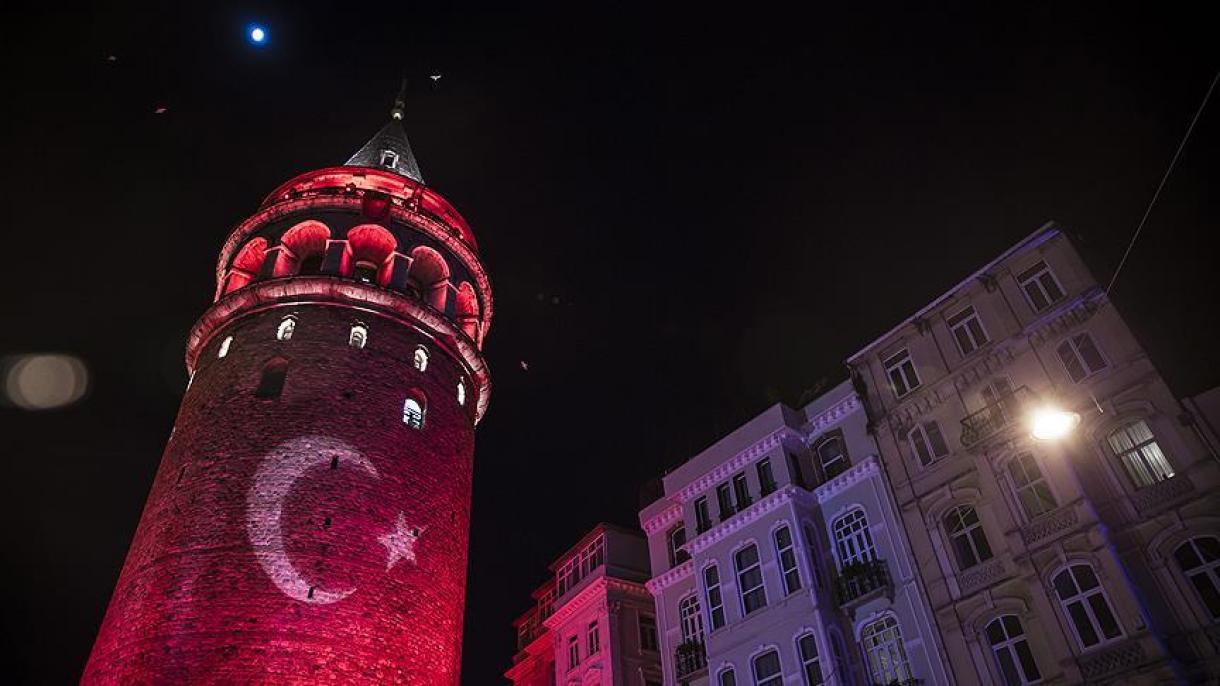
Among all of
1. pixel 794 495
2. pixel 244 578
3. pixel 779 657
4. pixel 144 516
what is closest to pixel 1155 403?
pixel 794 495

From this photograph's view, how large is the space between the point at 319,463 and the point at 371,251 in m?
10.1

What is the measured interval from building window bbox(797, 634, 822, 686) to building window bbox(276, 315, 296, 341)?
20.2 metres

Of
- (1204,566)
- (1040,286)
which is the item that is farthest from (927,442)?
(1204,566)

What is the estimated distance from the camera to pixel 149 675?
1970 cm

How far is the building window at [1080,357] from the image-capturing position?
23703 mm

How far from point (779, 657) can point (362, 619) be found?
45.7 ft

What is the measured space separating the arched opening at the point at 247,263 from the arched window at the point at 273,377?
598 centimetres

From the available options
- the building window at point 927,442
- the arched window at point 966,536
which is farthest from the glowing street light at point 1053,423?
the building window at point 927,442

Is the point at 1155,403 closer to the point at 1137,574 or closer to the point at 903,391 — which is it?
the point at 1137,574

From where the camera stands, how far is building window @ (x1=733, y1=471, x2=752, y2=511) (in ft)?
104

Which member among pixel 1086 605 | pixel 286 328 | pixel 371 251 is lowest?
pixel 1086 605

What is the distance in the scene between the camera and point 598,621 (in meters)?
37.6

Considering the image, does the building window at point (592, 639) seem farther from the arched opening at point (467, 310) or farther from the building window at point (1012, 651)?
the building window at point (1012, 651)

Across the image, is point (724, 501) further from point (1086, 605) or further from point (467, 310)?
point (1086, 605)
